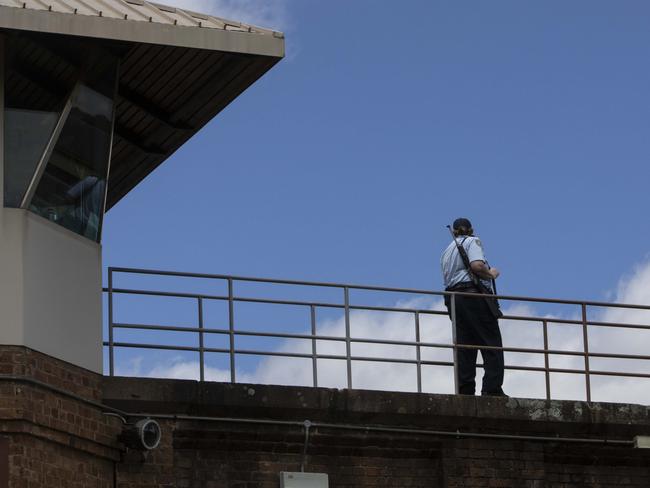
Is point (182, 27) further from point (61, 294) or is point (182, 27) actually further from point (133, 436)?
point (133, 436)

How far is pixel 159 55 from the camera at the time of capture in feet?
47.6

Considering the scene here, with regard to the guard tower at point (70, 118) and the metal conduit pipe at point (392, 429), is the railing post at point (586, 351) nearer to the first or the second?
the metal conduit pipe at point (392, 429)

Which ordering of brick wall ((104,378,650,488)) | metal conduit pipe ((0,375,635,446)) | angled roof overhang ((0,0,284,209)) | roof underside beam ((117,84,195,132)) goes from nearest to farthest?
angled roof overhang ((0,0,284,209))
metal conduit pipe ((0,375,635,446))
brick wall ((104,378,650,488))
roof underside beam ((117,84,195,132))

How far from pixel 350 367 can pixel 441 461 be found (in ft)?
4.23

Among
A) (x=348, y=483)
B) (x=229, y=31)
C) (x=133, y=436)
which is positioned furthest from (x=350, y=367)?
(x=229, y=31)

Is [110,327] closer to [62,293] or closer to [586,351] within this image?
[62,293]

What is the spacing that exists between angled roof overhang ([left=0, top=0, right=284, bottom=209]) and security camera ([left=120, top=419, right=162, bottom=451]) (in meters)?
3.12

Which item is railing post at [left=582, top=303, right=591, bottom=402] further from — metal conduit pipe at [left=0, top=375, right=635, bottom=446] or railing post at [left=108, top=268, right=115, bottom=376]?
railing post at [left=108, top=268, right=115, bottom=376]

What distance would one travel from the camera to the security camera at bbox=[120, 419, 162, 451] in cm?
1433

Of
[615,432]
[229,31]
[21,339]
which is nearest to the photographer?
[21,339]

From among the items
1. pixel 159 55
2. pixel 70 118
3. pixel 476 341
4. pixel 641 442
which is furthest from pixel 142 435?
pixel 641 442

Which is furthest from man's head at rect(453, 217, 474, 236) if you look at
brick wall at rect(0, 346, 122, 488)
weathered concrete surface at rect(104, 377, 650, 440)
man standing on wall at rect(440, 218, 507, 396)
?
brick wall at rect(0, 346, 122, 488)

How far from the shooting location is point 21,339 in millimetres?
13195

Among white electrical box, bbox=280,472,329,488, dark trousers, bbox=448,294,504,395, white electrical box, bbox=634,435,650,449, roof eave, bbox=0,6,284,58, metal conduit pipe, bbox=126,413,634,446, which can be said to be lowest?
white electrical box, bbox=280,472,329,488
